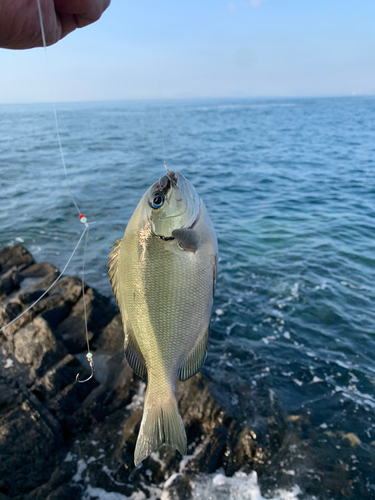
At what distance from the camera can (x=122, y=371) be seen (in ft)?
17.7

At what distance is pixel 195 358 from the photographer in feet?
8.11

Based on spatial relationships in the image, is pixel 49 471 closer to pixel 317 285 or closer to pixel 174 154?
pixel 317 285

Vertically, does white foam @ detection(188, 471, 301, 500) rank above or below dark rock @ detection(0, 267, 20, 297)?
below

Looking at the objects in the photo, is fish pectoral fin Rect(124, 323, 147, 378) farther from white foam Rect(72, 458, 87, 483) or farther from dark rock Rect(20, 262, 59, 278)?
dark rock Rect(20, 262, 59, 278)

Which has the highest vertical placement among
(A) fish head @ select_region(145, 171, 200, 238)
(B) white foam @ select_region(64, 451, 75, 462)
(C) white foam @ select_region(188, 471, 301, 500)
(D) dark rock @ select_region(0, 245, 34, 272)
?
(A) fish head @ select_region(145, 171, 200, 238)

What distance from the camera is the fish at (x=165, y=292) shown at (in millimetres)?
2277

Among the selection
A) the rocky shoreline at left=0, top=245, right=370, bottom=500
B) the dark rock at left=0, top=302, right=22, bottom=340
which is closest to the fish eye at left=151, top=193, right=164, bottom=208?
the rocky shoreline at left=0, top=245, right=370, bottom=500

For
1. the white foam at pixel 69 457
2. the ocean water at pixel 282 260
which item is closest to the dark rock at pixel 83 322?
the ocean water at pixel 282 260

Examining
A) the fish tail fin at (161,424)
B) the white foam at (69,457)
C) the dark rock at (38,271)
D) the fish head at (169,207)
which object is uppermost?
the fish head at (169,207)

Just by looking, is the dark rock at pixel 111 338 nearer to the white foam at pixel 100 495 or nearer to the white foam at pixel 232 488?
the white foam at pixel 100 495

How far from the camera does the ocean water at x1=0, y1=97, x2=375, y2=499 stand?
189 inches

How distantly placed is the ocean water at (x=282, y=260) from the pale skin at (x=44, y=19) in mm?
4844

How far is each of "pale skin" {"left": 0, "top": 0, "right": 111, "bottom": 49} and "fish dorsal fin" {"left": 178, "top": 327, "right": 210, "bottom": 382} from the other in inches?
90.4

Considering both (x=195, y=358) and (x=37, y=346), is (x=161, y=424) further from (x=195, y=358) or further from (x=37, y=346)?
(x=37, y=346)
